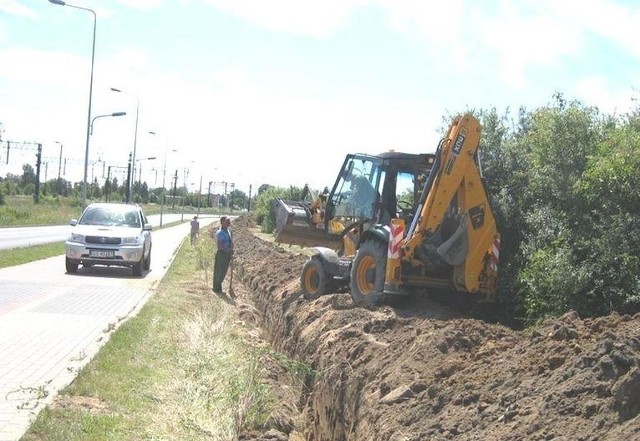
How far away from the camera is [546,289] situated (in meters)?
9.80

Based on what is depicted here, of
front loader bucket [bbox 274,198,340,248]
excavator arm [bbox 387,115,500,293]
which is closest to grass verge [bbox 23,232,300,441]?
excavator arm [bbox 387,115,500,293]

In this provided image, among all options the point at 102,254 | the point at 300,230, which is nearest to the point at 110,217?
the point at 102,254

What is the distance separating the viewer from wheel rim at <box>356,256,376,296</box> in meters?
11.3

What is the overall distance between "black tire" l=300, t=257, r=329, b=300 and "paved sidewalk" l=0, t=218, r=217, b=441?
2874 millimetres

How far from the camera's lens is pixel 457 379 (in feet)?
19.8

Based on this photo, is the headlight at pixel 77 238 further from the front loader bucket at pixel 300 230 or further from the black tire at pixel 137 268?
the front loader bucket at pixel 300 230

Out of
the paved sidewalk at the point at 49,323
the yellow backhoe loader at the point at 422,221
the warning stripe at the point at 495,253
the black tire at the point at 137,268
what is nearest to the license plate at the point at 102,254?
the paved sidewalk at the point at 49,323

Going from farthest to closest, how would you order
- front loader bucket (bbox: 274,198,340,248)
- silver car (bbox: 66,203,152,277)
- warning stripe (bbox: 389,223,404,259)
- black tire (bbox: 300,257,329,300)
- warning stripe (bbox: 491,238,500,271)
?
silver car (bbox: 66,203,152,277) → front loader bucket (bbox: 274,198,340,248) → black tire (bbox: 300,257,329,300) → warning stripe (bbox: 491,238,500,271) → warning stripe (bbox: 389,223,404,259)

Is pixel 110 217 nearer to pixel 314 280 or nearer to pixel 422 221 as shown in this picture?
pixel 314 280

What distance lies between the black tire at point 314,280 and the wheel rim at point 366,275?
1322 mm

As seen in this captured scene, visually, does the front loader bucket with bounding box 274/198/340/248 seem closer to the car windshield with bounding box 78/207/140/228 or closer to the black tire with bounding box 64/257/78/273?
the black tire with bounding box 64/257/78/273

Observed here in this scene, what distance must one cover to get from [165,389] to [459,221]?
525cm

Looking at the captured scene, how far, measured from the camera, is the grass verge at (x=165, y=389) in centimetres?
579

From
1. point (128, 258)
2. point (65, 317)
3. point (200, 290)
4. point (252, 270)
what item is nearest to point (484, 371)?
point (65, 317)
